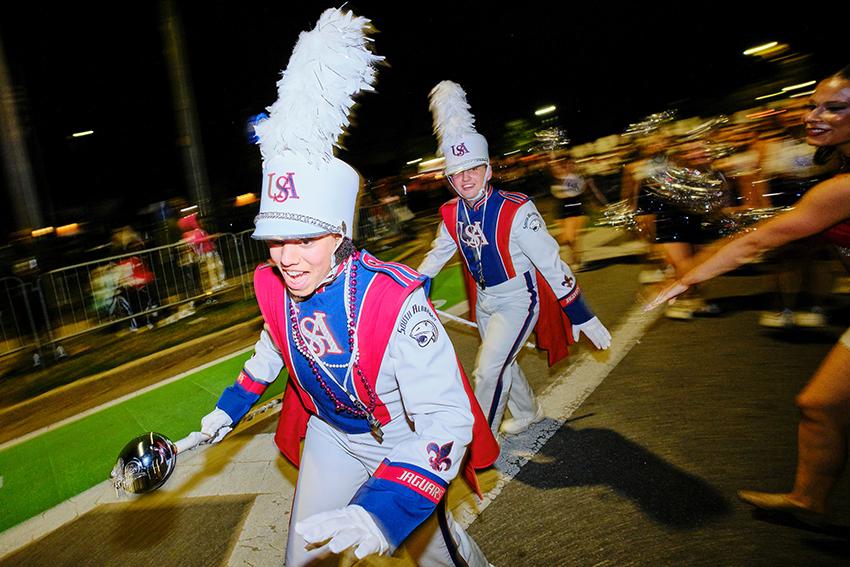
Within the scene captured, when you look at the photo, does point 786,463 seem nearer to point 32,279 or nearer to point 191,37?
point 32,279

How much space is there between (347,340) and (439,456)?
22.9 inches

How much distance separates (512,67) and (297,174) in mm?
32471

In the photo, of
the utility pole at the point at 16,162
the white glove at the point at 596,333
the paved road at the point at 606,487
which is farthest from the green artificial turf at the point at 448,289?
the utility pole at the point at 16,162

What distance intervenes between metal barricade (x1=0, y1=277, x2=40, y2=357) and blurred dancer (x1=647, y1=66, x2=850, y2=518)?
8044 millimetres

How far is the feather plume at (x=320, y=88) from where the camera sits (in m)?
2.05

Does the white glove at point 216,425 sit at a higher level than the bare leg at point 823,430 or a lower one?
higher

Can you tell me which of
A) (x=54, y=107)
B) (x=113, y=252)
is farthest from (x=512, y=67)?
(x=113, y=252)

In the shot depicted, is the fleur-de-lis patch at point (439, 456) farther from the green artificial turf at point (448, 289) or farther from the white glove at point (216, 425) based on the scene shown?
the green artificial turf at point (448, 289)

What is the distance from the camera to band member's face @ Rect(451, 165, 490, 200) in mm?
4008

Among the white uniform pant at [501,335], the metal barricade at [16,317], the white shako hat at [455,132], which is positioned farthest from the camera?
the metal barricade at [16,317]

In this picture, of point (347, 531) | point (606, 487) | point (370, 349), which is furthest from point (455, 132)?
point (347, 531)

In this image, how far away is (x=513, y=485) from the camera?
12.2ft

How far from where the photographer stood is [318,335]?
2.28m

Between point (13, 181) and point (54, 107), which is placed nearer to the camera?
point (13, 181)
